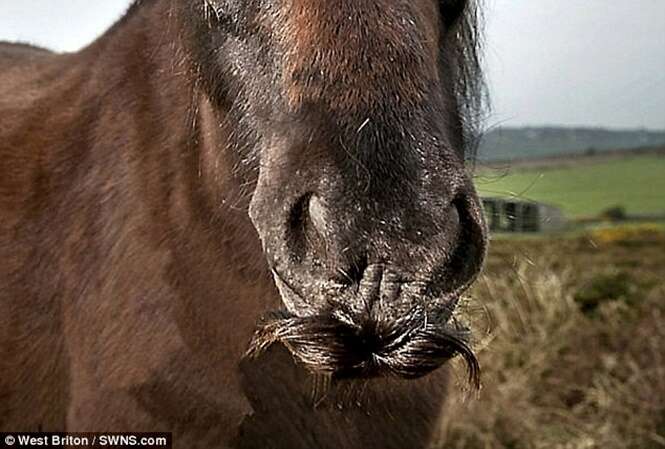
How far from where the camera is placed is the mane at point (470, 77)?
2.36m

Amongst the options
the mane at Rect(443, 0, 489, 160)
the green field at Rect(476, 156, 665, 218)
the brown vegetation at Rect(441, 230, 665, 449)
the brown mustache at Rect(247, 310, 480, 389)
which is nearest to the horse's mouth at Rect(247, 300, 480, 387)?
the brown mustache at Rect(247, 310, 480, 389)

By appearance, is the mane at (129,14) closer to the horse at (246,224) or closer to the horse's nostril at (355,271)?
the horse at (246,224)

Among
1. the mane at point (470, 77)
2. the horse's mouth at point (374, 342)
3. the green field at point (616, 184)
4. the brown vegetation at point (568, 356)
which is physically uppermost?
the mane at point (470, 77)

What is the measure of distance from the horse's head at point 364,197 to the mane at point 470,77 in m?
0.50

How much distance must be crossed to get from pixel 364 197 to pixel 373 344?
25cm

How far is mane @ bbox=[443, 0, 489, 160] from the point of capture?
236cm

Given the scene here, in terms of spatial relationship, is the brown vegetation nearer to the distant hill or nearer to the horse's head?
the distant hill

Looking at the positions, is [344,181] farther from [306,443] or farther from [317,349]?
[306,443]

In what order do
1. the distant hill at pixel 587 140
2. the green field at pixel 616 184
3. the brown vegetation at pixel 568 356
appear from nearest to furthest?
the brown vegetation at pixel 568 356
the distant hill at pixel 587 140
the green field at pixel 616 184

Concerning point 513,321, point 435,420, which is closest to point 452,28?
point 435,420

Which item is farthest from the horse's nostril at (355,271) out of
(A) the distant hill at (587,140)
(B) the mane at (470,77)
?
(A) the distant hill at (587,140)

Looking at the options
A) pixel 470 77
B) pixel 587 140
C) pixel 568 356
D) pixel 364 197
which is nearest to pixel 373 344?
pixel 364 197

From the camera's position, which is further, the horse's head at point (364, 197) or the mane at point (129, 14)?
the mane at point (129, 14)

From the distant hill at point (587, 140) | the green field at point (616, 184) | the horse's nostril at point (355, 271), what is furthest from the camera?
the green field at point (616, 184)
